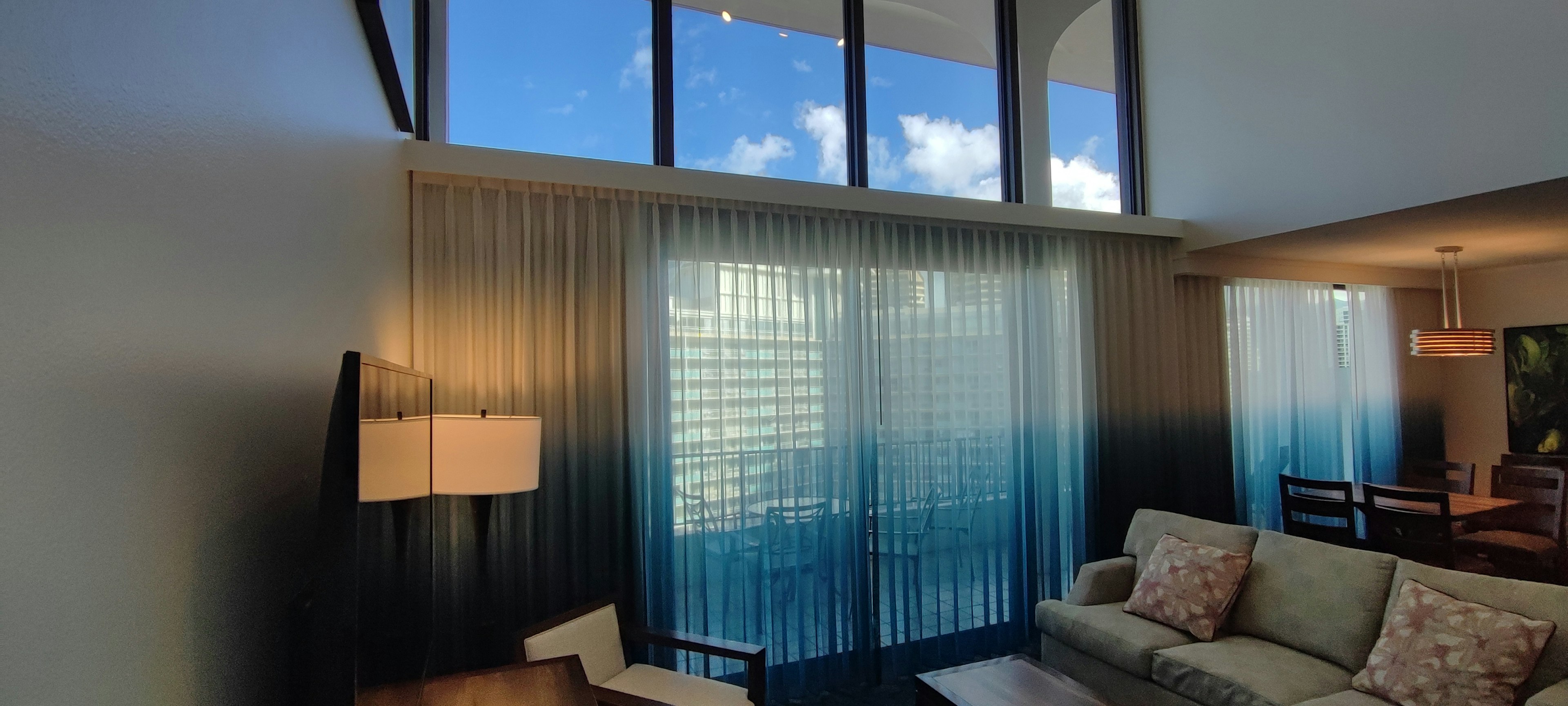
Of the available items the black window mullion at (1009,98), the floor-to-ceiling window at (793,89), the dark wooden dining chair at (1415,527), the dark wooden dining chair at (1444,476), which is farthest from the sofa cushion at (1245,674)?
the dark wooden dining chair at (1444,476)

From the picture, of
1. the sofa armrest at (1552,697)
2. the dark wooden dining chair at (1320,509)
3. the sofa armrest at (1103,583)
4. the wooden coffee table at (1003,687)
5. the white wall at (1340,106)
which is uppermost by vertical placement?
the white wall at (1340,106)

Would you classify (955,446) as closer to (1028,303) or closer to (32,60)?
(1028,303)

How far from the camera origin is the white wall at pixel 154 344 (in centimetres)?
42

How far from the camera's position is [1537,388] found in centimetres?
505

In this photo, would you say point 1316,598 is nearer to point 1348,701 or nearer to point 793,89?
point 1348,701

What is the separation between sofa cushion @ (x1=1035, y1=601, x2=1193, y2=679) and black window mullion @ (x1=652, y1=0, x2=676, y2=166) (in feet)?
9.12

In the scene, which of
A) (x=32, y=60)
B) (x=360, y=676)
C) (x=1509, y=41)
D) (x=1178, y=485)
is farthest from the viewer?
(x=1178, y=485)

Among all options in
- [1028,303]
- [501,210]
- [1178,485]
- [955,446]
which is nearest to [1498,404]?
[1178,485]

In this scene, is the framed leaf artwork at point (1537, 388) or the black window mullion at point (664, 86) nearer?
the black window mullion at point (664, 86)

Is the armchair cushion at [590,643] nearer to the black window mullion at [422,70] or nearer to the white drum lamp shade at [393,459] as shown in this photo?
the white drum lamp shade at [393,459]

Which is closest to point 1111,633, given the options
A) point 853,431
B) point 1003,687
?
point 1003,687

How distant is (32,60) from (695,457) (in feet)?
9.36

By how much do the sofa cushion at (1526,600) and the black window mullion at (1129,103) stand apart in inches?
103

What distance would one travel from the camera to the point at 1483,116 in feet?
9.50
